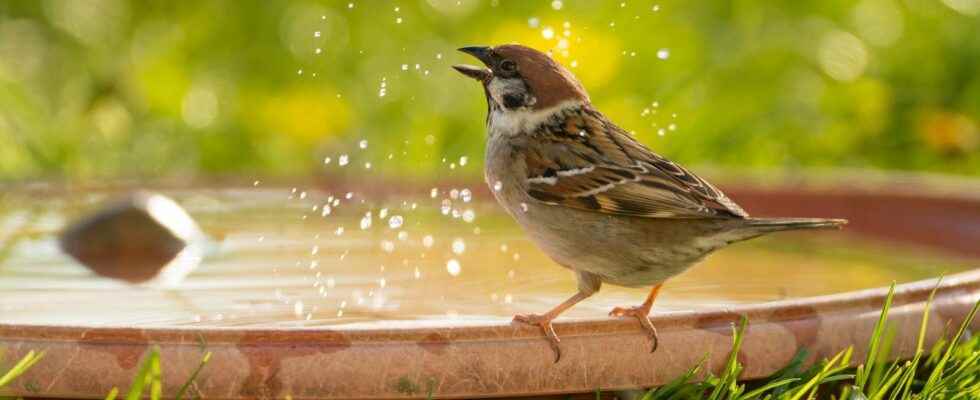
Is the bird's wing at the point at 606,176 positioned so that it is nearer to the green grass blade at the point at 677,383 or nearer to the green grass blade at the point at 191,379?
the green grass blade at the point at 677,383

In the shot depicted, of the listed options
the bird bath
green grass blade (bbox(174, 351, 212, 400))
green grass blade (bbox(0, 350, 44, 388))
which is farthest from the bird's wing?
green grass blade (bbox(0, 350, 44, 388))

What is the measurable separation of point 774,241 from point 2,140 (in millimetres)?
3879

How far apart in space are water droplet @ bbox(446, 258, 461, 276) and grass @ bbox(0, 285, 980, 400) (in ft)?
4.11

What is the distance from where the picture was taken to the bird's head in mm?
3219

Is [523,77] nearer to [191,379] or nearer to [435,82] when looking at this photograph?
[191,379]

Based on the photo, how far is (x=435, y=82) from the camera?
7.13 m

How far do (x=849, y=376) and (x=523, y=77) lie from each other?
3.30ft

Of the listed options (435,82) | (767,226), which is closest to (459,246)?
(767,226)

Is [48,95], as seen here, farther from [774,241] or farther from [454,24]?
[774,241]

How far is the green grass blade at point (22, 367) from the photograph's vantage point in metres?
2.34

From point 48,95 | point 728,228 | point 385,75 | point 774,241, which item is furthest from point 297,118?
point 728,228

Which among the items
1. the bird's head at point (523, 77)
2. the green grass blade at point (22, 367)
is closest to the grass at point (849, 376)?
the green grass blade at point (22, 367)

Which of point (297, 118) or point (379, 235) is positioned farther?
point (297, 118)

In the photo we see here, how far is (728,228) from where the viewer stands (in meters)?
3.03
